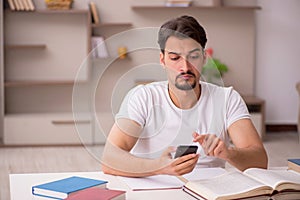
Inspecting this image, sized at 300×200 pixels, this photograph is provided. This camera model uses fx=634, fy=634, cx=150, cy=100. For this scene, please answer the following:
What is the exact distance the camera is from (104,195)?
171 cm

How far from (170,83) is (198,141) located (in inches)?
9.9

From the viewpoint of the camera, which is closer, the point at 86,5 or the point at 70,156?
the point at 70,156

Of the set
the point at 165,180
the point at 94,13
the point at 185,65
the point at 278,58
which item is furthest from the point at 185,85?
the point at 278,58

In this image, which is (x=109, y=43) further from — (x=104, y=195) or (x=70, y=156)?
(x=70, y=156)

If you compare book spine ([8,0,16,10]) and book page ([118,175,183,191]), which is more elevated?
book spine ([8,0,16,10])

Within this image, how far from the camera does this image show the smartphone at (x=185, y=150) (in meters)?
2.00

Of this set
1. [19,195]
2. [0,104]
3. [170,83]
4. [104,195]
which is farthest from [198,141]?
[0,104]

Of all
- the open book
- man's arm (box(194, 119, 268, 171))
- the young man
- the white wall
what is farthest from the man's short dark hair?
the white wall

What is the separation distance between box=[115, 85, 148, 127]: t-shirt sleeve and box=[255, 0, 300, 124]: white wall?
4.26m

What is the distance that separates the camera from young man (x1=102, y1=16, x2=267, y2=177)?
1988mm

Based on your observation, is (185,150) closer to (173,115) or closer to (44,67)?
(173,115)

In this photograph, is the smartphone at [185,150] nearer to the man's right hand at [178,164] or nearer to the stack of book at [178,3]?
the man's right hand at [178,164]

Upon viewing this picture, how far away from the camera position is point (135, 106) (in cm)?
221

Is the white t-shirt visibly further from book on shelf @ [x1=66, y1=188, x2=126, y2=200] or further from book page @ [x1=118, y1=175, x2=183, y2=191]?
book on shelf @ [x1=66, y1=188, x2=126, y2=200]
